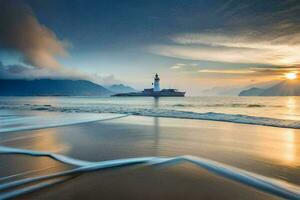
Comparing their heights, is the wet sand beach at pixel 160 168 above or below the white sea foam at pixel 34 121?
below

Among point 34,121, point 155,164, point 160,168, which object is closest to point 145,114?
point 34,121

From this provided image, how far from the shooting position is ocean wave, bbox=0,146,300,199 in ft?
10.7

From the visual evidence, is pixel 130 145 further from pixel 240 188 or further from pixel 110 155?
pixel 240 188

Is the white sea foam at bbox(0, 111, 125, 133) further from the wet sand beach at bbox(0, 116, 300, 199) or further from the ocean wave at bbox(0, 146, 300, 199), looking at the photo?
the ocean wave at bbox(0, 146, 300, 199)

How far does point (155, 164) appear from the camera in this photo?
4.66 metres

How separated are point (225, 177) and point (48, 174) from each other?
120 inches

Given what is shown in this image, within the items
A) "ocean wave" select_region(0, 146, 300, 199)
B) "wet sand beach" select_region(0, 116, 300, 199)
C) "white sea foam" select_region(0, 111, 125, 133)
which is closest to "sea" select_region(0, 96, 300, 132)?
"white sea foam" select_region(0, 111, 125, 133)

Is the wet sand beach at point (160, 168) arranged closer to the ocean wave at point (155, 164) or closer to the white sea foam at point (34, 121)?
the ocean wave at point (155, 164)

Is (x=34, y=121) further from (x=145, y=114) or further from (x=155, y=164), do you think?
(x=155, y=164)

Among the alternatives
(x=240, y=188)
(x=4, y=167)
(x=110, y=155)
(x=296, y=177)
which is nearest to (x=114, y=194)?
(x=240, y=188)

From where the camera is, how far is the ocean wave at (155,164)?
129 inches

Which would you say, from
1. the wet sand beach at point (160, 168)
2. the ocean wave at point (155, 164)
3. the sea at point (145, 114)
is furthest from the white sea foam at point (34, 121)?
the ocean wave at point (155, 164)

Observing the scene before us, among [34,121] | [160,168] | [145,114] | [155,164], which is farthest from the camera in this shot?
[145,114]

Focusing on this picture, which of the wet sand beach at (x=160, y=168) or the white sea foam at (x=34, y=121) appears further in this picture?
the white sea foam at (x=34, y=121)
